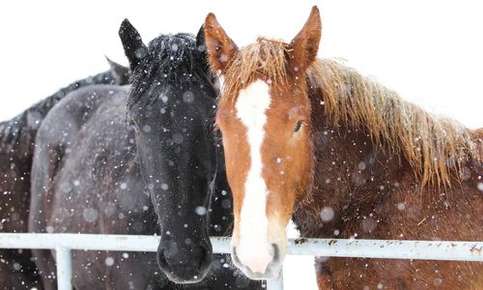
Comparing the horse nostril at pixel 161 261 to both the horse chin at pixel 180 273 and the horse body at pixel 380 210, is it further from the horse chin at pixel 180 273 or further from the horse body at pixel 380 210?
the horse body at pixel 380 210

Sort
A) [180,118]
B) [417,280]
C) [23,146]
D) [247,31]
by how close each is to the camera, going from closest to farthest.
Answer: [417,280], [180,118], [23,146], [247,31]

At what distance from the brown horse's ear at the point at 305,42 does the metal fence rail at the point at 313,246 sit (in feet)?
2.79

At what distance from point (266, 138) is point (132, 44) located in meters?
1.28

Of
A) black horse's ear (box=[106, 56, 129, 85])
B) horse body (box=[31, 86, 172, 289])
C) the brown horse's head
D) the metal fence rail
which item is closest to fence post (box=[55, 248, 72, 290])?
the metal fence rail

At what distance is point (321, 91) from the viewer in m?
3.14

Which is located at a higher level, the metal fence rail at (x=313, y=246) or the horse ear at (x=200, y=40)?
the horse ear at (x=200, y=40)

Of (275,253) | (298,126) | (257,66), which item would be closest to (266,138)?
(298,126)

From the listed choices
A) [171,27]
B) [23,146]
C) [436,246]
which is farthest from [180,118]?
[171,27]

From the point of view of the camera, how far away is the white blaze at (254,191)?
98.9 inches

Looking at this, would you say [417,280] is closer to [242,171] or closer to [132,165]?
[242,171]

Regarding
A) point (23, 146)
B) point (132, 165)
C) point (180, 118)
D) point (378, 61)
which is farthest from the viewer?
point (378, 61)

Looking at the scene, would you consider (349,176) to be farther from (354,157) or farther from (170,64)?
(170,64)

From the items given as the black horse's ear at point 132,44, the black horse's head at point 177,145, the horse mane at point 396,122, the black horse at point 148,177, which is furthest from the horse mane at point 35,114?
the horse mane at point 396,122

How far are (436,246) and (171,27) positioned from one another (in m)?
26.8
